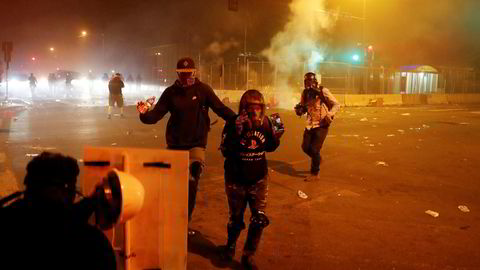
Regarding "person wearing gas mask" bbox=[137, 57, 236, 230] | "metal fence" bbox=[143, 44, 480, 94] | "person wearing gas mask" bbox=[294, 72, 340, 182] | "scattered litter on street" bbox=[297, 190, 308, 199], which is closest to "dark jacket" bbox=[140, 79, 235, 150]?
"person wearing gas mask" bbox=[137, 57, 236, 230]

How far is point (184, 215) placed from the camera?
9.52 ft

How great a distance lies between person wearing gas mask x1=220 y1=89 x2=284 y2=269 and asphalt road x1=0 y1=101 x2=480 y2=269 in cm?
45

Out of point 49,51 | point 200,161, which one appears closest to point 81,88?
point 49,51

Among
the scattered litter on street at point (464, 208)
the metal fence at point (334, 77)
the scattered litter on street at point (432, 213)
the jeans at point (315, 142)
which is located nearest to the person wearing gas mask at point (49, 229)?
the scattered litter on street at point (432, 213)

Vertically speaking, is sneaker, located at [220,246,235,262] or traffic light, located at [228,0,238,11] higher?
traffic light, located at [228,0,238,11]

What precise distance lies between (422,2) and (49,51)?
5058cm

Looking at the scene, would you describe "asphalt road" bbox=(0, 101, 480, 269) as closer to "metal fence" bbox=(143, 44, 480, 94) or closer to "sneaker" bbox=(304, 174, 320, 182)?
"sneaker" bbox=(304, 174, 320, 182)

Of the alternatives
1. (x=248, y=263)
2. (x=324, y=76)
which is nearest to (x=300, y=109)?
(x=248, y=263)

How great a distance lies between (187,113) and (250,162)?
93cm

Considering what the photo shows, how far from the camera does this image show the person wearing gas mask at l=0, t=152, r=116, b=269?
69.4 inches

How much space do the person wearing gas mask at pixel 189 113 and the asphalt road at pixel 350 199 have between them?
91cm

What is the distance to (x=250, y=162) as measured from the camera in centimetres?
399

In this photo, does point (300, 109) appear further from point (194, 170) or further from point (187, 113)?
point (194, 170)

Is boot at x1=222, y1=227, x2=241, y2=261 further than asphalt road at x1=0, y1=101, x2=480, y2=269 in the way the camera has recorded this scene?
No
